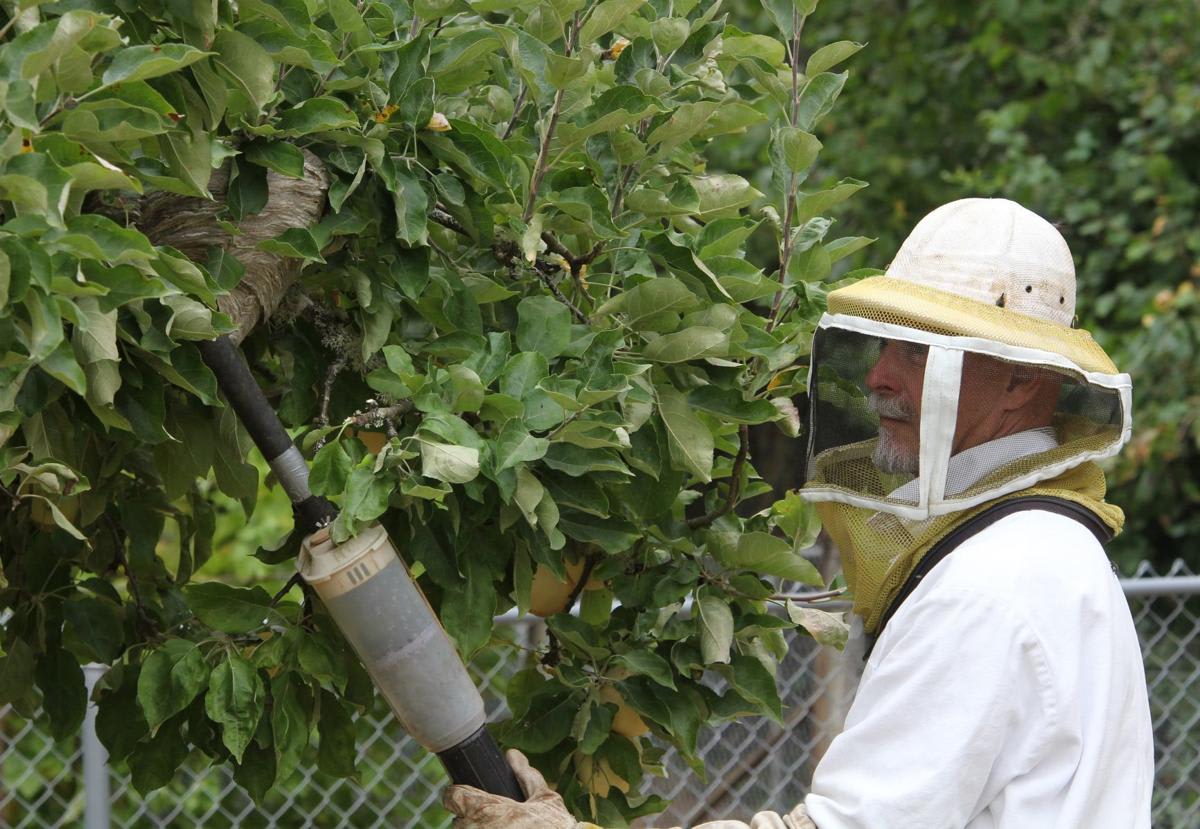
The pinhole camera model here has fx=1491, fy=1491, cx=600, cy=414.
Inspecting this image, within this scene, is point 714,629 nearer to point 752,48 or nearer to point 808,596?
point 808,596

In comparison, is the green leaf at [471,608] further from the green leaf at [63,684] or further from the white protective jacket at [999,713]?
the green leaf at [63,684]

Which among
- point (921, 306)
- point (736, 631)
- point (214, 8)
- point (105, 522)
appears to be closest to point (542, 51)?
→ point (214, 8)

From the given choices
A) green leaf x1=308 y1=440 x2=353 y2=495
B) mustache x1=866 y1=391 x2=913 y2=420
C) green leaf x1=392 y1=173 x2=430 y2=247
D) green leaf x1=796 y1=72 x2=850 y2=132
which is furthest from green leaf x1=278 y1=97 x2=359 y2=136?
mustache x1=866 y1=391 x2=913 y2=420

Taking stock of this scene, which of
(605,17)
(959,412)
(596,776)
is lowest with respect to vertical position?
(596,776)

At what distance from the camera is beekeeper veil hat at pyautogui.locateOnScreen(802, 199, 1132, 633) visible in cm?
197

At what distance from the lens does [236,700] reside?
1.91 m

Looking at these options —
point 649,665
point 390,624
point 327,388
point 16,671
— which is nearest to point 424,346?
point 327,388

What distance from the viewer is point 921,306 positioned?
6.50ft

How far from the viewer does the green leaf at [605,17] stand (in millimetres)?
1819

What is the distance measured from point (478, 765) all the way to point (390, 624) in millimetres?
275

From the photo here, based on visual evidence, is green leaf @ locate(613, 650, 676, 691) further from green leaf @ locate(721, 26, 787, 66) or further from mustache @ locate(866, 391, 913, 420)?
green leaf @ locate(721, 26, 787, 66)

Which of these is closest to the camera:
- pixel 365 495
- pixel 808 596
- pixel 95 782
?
pixel 365 495

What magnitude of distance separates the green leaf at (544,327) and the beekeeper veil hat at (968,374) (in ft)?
1.25

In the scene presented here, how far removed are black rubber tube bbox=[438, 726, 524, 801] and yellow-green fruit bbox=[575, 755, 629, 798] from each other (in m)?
0.30
